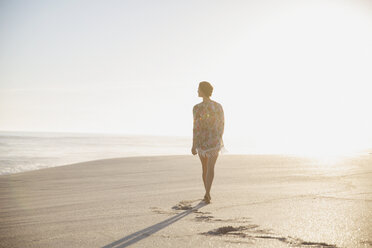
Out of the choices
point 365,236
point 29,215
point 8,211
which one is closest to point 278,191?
point 365,236

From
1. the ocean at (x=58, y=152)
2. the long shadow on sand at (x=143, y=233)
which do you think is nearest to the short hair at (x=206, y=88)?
the long shadow on sand at (x=143, y=233)

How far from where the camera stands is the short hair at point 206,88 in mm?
4992

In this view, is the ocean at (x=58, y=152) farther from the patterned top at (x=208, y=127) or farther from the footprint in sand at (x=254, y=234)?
the footprint in sand at (x=254, y=234)

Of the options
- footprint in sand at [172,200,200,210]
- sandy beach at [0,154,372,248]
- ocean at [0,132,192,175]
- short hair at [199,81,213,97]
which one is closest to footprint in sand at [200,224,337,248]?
sandy beach at [0,154,372,248]

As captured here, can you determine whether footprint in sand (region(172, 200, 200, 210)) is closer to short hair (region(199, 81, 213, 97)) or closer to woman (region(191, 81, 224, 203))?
woman (region(191, 81, 224, 203))

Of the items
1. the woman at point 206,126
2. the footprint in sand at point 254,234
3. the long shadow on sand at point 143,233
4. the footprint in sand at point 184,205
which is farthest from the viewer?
the woman at point 206,126

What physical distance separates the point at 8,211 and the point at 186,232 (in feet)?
9.01

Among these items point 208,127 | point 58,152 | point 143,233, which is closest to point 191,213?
point 143,233

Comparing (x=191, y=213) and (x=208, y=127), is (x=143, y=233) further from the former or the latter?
(x=208, y=127)

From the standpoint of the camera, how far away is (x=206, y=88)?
16.4ft

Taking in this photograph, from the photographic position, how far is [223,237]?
9.12 ft

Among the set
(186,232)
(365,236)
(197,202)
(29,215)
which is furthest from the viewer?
(197,202)

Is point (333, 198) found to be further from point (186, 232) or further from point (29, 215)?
point (29, 215)

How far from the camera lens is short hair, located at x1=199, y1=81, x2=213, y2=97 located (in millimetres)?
4992
